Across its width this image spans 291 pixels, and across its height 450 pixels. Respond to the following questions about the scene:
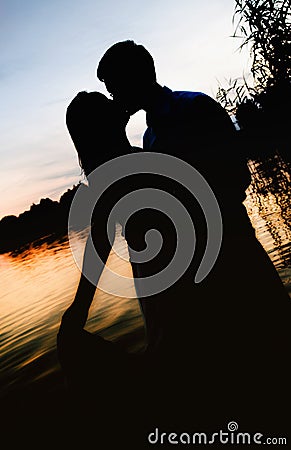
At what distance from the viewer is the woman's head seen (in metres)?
1.93

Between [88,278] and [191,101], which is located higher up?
[191,101]

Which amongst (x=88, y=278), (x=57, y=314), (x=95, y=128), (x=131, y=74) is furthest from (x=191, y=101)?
(x=57, y=314)

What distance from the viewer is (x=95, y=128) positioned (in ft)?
6.35

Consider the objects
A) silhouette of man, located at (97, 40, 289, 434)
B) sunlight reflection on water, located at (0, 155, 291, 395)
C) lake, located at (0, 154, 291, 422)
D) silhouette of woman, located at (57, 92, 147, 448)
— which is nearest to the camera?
silhouette of woman, located at (57, 92, 147, 448)

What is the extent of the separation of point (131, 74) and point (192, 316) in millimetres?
1312

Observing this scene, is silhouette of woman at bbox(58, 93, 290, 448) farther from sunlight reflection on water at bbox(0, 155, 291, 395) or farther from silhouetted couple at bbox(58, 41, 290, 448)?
sunlight reflection on water at bbox(0, 155, 291, 395)

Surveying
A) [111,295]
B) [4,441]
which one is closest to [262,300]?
[4,441]

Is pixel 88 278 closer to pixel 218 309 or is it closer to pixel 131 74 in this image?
pixel 218 309

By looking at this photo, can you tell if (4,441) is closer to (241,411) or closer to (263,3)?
(241,411)

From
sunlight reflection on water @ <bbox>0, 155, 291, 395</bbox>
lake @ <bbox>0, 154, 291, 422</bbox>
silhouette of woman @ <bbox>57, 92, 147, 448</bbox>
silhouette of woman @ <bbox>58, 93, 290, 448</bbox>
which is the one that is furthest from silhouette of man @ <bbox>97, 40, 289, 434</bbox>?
sunlight reflection on water @ <bbox>0, 155, 291, 395</bbox>

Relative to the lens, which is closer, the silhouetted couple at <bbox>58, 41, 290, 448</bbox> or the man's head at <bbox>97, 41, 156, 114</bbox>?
the silhouetted couple at <bbox>58, 41, 290, 448</bbox>

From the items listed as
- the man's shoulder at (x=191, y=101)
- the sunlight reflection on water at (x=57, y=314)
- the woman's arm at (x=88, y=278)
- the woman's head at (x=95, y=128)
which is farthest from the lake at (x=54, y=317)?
the man's shoulder at (x=191, y=101)

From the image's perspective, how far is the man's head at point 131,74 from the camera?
2180mm

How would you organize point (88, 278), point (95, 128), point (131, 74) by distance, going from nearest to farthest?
point (88, 278) < point (95, 128) < point (131, 74)
